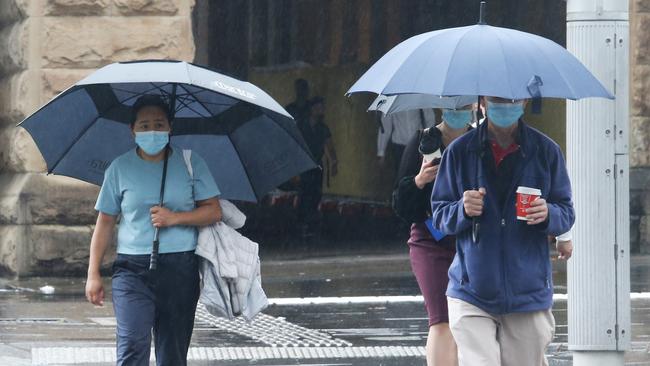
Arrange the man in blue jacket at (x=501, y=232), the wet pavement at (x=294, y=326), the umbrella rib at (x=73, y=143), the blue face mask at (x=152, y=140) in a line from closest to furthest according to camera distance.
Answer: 1. the man in blue jacket at (x=501, y=232)
2. the blue face mask at (x=152, y=140)
3. the umbrella rib at (x=73, y=143)
4. the wet pavement at (x=294, y=326)

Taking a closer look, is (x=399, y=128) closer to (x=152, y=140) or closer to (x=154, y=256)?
(x=152, y=140)

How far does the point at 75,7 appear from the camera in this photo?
46.1 feet

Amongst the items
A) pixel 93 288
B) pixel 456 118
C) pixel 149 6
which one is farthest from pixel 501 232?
pixel 149 6

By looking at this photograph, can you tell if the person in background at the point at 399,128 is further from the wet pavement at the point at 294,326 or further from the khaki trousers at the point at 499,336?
the khaki trousers at the point at 499,336

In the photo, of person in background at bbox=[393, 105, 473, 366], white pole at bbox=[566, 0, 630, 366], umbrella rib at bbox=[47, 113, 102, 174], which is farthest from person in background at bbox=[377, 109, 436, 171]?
umbrella rib at bbox=[47, 113, 102, 174]

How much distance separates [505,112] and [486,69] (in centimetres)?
25

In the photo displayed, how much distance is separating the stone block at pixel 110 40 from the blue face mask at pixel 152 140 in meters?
6.90

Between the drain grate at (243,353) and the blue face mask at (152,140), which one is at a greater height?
the blue face mask at (152,140)

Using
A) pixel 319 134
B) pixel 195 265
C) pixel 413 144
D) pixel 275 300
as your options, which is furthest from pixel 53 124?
pixel 319 134

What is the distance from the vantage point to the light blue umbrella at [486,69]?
638 cm

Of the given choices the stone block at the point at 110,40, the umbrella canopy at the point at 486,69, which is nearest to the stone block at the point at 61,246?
the stone block at the point at 110,40

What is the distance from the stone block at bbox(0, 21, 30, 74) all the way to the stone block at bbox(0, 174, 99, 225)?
1049 millimetres

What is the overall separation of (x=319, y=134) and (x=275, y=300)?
248 inches

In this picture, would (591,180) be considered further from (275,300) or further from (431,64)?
(275,300)
